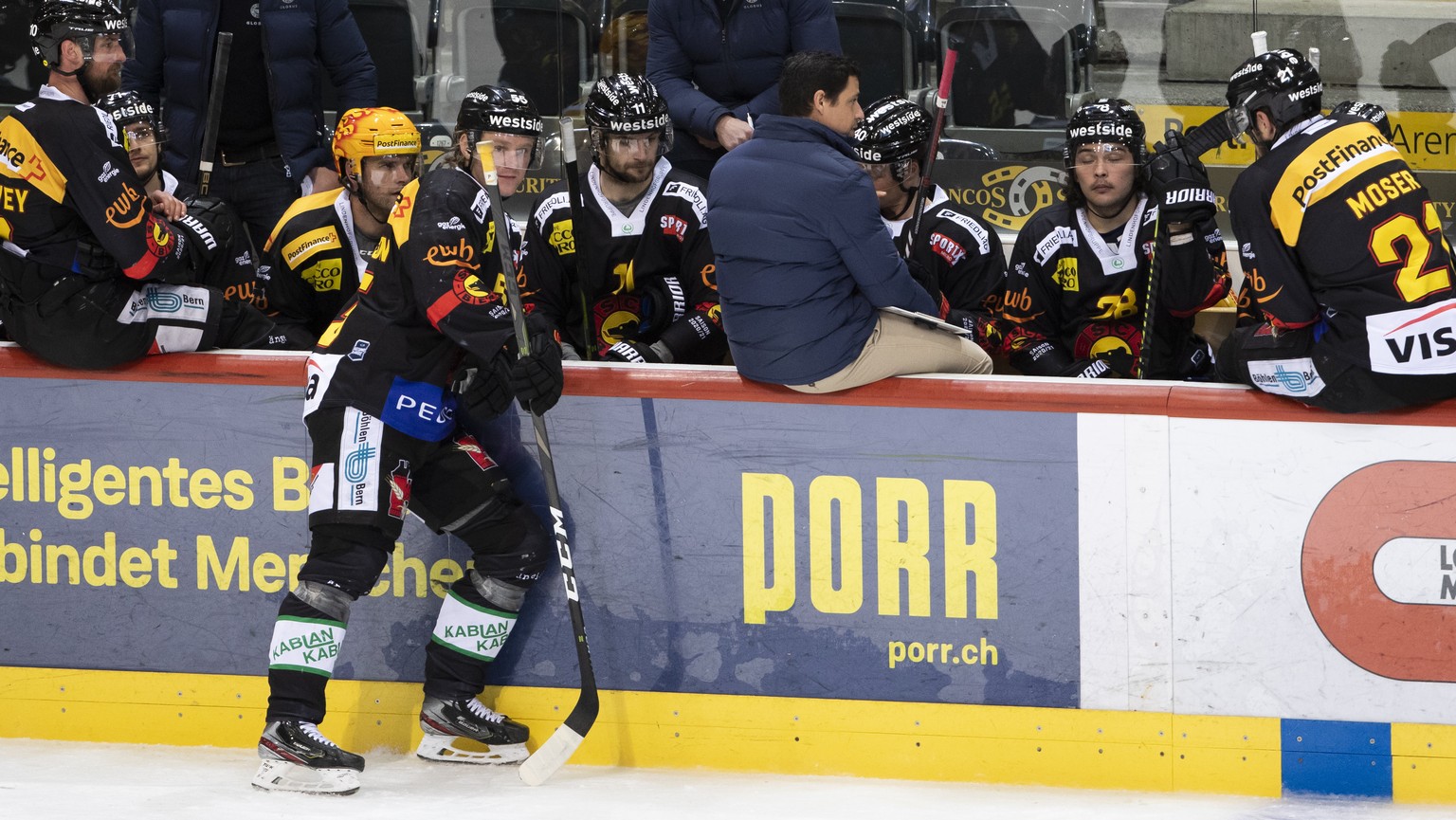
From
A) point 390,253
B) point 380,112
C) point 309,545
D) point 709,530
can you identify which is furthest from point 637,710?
point 380,112

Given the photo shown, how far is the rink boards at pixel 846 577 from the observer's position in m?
3.59

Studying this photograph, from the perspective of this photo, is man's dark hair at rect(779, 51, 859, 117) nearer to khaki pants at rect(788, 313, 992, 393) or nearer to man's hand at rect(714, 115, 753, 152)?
khaki pants at rect(788, 313, 992, 393)

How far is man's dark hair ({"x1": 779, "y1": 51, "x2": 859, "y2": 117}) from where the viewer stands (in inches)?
145

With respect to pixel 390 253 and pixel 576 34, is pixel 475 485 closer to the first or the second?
pixel 390 253

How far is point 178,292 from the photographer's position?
4.04 metres

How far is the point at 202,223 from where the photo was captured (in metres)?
4.48

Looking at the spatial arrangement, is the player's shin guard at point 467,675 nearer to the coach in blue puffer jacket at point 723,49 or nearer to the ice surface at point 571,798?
the ice surface at point 571,798

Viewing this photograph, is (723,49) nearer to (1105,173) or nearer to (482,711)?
(1105,173)

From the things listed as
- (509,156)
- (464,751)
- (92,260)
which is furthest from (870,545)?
(92,260)

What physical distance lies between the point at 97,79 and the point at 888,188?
230 centimetres

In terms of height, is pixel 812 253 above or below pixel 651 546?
above

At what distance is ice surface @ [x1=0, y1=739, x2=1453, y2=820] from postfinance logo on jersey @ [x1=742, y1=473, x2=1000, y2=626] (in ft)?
1.33

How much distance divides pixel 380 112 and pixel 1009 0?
2558 millimetres

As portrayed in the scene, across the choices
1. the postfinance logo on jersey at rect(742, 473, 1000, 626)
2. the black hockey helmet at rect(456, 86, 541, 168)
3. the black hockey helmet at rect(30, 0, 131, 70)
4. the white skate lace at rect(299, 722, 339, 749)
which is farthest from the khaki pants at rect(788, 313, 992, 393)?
the black hockey helmet at rect(30, 0, 131, 70)
